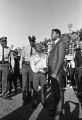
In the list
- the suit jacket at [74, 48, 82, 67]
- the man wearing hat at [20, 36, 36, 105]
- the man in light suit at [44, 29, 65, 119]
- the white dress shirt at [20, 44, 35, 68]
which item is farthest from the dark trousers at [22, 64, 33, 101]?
the man in light suit at [44, 29, 65, 119]

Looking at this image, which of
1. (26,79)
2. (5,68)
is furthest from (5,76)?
(26,79)

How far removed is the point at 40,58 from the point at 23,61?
1.15 meters

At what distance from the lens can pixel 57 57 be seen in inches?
186

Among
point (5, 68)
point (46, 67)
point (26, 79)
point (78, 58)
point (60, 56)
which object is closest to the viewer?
point (60, 56)

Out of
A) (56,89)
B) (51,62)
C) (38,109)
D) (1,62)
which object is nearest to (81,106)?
(38,109)

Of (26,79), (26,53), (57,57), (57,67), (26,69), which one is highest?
(26,53)

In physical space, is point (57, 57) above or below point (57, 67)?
above

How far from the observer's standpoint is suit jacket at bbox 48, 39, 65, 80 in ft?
15.4

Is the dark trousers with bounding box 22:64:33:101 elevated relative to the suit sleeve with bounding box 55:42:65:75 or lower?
lower

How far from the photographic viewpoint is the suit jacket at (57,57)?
15.4ft

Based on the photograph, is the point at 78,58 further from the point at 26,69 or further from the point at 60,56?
the point at 60,56

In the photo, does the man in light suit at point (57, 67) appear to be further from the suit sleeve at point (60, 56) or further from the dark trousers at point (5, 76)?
the dark trousers at point (5, 76)

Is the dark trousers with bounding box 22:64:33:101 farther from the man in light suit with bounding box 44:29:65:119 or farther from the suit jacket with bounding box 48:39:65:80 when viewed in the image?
the suit jacket with bounding box 48:39:65:80

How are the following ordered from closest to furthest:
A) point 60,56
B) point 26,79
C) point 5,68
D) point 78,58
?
point 60,56, point 78,58, point 26,79, point 5,68
